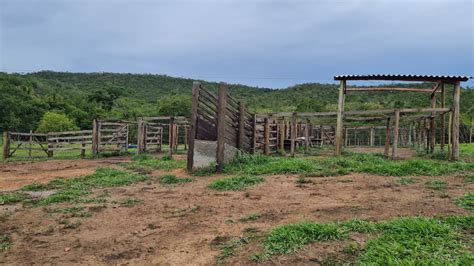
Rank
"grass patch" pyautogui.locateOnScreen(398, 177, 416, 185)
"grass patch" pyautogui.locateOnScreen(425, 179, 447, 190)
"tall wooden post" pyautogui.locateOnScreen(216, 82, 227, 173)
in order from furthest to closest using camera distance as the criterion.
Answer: "tall wooden post" pyautogui.locateOnScreen(216, 82, 227, 173) → "grass patch" pyautogui.locateOnScreen(398, 177, 416, 185) → "grass patch" pyautogui.locateOnScreen(425, 179, 447, 190)

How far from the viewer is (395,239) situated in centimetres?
383

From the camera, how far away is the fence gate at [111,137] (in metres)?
19.0

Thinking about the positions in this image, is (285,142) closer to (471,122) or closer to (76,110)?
(471,122)

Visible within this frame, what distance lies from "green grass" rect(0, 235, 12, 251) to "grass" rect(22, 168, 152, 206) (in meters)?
2.02

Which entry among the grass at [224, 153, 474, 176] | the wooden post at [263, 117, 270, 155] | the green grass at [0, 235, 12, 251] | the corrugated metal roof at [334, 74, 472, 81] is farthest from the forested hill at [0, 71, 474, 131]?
the green grass at [0, 235, 12, 251]

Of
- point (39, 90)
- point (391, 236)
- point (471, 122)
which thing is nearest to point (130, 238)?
point (391, 236)

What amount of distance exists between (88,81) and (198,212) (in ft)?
231

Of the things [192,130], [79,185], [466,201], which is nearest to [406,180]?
[466,201]

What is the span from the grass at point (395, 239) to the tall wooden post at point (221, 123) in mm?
6048

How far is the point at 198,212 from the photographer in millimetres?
5949

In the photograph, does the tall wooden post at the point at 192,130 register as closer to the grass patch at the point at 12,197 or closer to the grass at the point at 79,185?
the grass at the point at 79,185

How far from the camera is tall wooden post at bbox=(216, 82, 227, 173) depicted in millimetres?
10398

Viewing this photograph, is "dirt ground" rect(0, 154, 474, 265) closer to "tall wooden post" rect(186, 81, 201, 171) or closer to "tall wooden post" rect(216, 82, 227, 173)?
"tall wooden post" rect(216, 82, 227, 173)

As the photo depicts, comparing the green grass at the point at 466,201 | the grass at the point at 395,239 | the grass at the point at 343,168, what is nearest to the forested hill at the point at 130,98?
the grass at the point at 343,168
